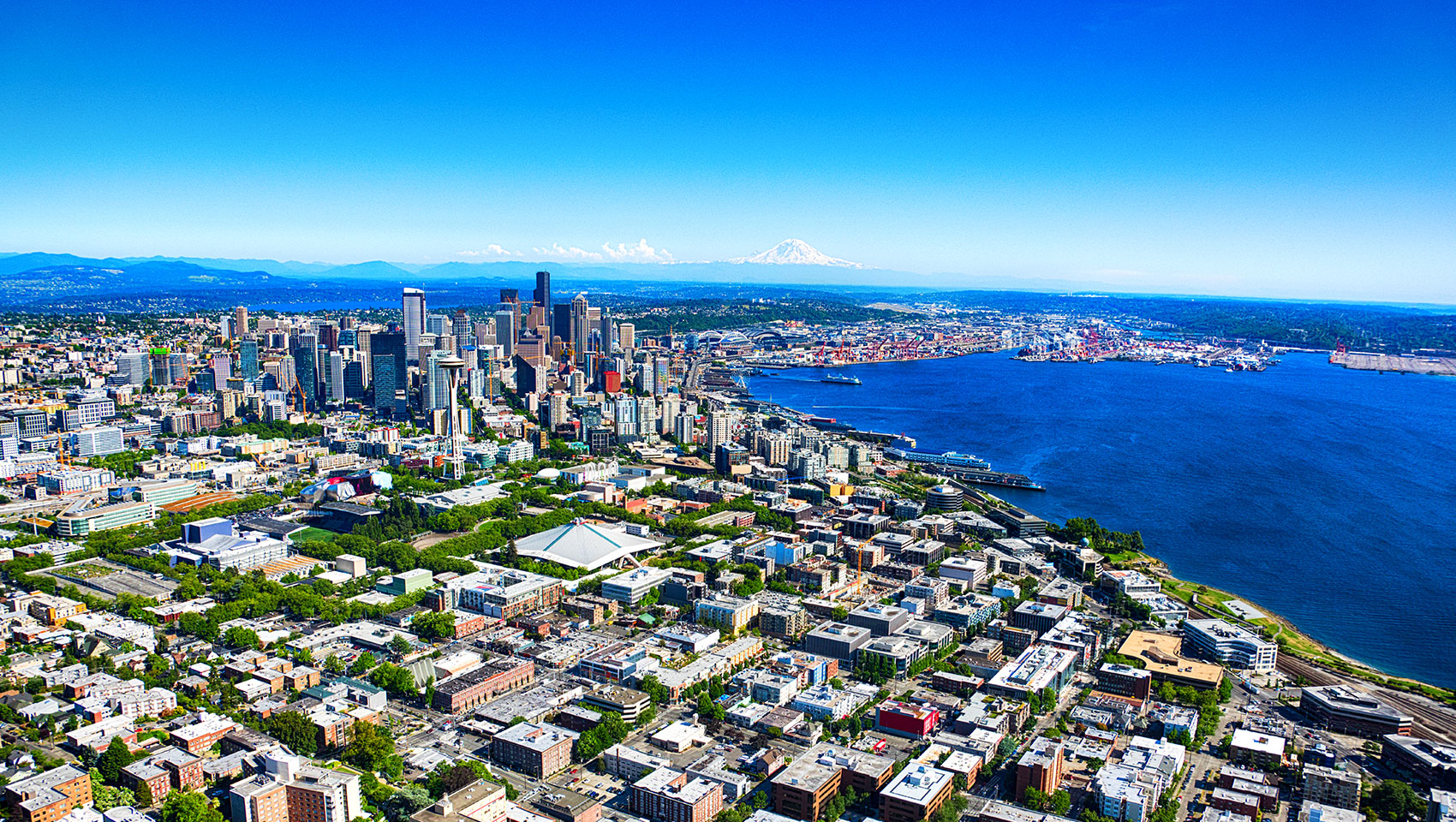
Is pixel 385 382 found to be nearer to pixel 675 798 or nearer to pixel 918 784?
pixel 675 798

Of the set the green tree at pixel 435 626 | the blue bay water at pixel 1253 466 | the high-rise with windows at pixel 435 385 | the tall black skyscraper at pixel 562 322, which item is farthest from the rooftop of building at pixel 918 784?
the tall black skyscraper at pixel 562 322

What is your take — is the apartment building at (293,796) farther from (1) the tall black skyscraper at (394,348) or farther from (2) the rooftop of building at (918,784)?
(1) the tall black skyscraper at (394,348)

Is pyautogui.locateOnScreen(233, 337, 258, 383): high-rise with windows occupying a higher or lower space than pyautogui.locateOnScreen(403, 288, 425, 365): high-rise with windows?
lower

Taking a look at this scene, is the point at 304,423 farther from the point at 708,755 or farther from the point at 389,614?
the point at 708,755

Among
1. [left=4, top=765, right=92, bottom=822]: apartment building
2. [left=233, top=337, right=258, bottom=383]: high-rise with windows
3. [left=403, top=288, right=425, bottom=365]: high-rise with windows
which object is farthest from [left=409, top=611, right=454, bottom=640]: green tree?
[left=233, top=337, right=258, bottom=383]: high-rise with windows

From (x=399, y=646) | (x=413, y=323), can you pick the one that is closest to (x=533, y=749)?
(x=399, y=646)

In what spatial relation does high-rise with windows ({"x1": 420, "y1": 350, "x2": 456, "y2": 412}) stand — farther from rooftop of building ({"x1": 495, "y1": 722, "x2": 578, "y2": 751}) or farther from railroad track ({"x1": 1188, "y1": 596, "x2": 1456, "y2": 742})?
railroad track ({"x1": 1188, "y1": 596, "x2": 1456, "y2": 742})
